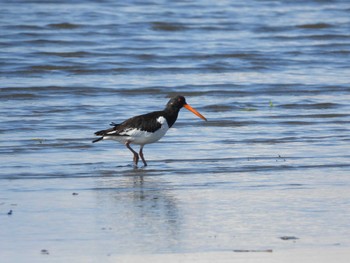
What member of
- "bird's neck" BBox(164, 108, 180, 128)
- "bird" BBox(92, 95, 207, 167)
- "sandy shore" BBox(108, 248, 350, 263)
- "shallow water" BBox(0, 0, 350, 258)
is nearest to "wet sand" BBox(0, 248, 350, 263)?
"sandy shore" BBox(108, 248, 350, 263)

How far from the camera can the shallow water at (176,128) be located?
741 cm

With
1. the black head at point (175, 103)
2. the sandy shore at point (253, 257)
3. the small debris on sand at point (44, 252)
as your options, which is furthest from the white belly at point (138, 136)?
the sandy shore at point (253, 257)

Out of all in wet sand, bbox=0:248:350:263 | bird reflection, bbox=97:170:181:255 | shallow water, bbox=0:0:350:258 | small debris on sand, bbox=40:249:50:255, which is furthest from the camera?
shallow water, bbox=0:0:350:258

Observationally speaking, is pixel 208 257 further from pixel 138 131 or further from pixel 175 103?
pixel 175 103

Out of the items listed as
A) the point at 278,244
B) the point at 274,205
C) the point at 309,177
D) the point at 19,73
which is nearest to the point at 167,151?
the point at 309,177

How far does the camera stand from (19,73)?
19234mm

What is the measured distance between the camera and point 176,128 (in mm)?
13422

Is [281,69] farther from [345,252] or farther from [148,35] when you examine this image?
[345,252]

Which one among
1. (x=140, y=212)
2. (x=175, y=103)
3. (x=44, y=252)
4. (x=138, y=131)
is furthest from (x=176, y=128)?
(x=44, y=252)

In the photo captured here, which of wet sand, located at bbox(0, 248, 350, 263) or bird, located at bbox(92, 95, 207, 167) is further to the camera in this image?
bird, located at bbox(92, 95, 207, 167)

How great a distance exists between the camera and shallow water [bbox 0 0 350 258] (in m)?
7.41

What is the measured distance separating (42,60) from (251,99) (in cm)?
616

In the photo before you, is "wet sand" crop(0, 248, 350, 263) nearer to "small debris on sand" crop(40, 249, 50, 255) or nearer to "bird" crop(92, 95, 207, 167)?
"small debris on sand" crop(40, 249, 50, 255)

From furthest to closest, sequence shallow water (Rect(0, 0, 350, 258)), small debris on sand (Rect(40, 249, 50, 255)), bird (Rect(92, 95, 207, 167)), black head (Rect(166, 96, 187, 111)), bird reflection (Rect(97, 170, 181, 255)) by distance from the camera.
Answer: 1. black head (Rect(166, 96, 187, 111))
2. bird (Rect(92, 95, 207, 167))
3. shallow water (Rect(0, 0, 350, 258))
4. bird reflection (Rect(97, 170, 181, 255))
5. small debris on sand (Rect(40, 249, 50, 255))
